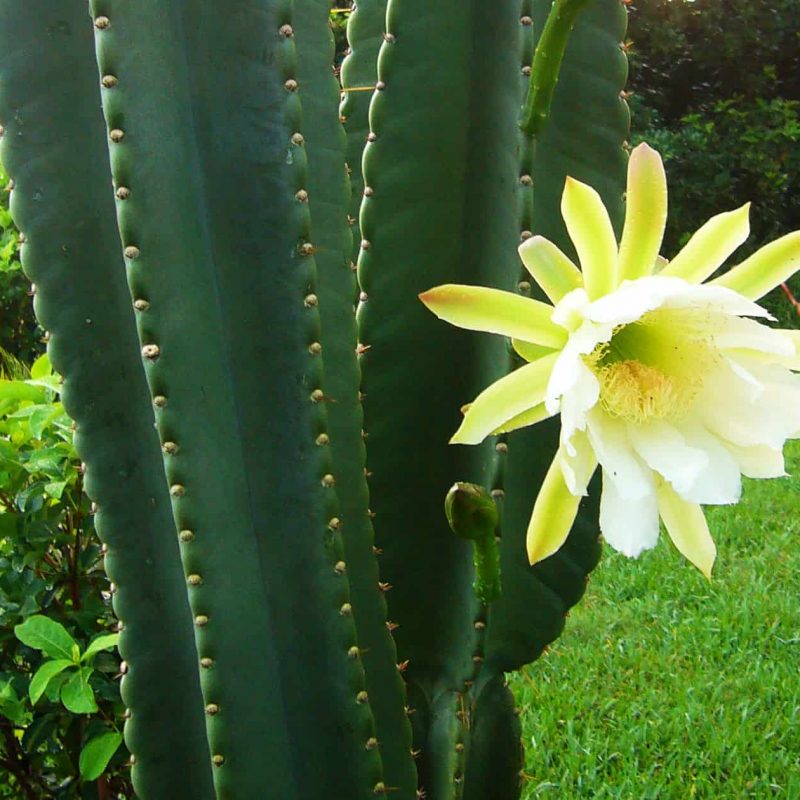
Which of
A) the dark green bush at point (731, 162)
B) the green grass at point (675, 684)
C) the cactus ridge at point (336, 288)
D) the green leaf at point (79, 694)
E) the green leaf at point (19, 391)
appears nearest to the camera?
the cactus ridge at point (336, 288)

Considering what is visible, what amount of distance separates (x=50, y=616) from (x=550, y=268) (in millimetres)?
1024

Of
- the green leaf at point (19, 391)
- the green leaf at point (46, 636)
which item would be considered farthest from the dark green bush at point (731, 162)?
the green leaf at point (46, 636)

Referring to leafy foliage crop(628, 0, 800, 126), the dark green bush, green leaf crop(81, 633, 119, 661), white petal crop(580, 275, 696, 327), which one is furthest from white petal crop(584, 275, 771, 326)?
leafy foliage crop(628, 0, 800, 126)

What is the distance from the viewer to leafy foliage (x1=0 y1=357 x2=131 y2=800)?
1360 millimetres

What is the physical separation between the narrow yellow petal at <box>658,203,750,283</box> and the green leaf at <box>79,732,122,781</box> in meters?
0.96

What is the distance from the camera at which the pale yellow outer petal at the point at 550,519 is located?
0.82 m

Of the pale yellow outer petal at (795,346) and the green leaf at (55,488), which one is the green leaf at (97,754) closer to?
the green leaf at (55,488)

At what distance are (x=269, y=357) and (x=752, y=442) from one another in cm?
46

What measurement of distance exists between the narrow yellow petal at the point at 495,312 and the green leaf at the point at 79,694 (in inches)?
30.8

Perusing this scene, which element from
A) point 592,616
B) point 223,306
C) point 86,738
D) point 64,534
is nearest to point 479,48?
point 223,306

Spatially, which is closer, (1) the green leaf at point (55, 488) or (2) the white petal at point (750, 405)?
(2) the white petal at point (750, 405)

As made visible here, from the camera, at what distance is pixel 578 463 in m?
0.78

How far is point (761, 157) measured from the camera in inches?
254

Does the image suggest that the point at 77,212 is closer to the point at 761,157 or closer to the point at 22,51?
the point at 22,51
